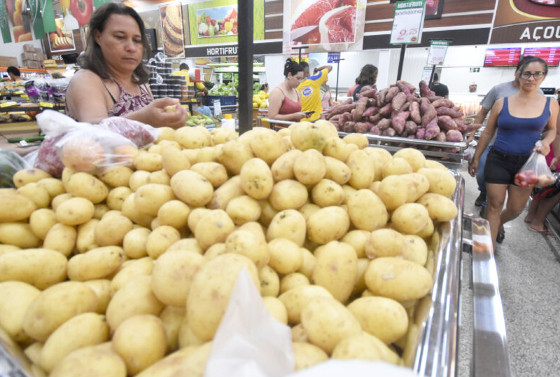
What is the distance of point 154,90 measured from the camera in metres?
4.95

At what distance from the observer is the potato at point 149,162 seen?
3.91ft

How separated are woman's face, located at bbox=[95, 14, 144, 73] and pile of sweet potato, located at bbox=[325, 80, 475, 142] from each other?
93.8 inches

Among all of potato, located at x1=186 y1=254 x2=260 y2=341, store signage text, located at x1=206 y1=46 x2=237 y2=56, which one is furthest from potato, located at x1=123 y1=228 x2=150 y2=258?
store signage text, located at x1=206 y1=46 x2=237 y2=56

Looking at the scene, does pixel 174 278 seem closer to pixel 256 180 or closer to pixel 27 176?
pixel 256 180

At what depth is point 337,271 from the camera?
798 mm

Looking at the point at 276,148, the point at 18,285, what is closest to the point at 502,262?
the point at 276,148

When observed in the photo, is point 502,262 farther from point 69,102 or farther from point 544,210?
point 69,102

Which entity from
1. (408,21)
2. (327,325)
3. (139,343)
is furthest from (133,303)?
(408,21)

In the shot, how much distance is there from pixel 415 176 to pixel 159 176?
0.97 metres

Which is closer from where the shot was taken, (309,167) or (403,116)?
(309,167)

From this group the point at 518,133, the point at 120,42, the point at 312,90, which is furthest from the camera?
the point at 312,90

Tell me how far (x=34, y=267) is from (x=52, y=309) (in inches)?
9.4

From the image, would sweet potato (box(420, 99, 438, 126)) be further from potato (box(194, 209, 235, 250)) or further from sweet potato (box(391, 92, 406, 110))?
potato (box(194, 209, 235, 250))

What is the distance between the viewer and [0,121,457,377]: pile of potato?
0.59 m
